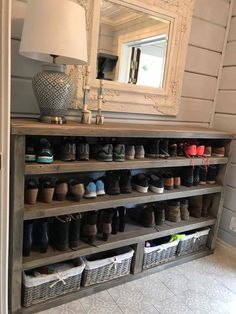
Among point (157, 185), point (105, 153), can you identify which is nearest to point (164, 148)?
point (157, 185)

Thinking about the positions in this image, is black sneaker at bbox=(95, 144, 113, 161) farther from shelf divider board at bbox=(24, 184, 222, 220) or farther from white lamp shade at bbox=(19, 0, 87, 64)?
white lamp shade at bbox=(19, 0, 87, 64)

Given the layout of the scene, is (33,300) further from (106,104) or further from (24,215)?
(106,104)

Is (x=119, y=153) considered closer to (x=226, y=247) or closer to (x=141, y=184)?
(x=141, y=184)

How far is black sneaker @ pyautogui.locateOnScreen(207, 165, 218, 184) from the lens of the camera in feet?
6.47

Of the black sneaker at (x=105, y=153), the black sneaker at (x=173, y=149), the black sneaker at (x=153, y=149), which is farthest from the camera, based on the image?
the black sneaker at (x=173, y=149)

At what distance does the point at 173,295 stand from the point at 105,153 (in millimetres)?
938

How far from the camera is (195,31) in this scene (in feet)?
6.46

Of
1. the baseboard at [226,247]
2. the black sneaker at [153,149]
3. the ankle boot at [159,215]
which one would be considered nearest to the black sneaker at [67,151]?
the black sneaker at [153,149]

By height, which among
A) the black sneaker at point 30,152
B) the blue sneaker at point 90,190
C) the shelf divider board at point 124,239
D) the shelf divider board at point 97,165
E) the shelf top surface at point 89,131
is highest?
the shelf top surface at point 89,131

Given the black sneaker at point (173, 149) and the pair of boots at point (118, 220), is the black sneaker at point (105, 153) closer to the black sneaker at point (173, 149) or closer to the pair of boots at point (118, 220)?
the pair of boots at point (118, 220)

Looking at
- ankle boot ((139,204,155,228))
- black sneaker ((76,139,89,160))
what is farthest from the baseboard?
black sneaker ((76,139,89,160))

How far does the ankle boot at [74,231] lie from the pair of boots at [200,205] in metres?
0.96

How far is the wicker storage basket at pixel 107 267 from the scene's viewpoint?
1.53 metres

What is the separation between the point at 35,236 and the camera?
1411 mm
